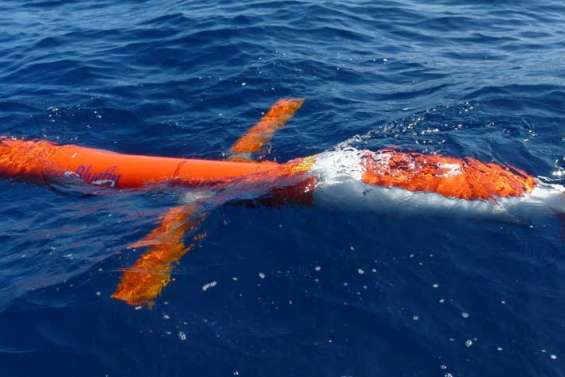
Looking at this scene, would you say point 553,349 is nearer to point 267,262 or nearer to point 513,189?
point 513,189

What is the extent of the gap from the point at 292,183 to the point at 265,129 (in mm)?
1906

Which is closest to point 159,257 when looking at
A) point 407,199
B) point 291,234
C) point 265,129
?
point 291,234

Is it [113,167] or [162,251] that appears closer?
[162,251]

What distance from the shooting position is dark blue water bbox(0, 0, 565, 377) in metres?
4.08

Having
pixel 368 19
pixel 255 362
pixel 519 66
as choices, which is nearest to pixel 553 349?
pixel 255 362

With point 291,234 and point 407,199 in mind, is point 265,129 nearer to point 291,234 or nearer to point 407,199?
point 291,234

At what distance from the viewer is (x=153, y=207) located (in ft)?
18.7

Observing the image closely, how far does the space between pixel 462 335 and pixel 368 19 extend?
9200 mm

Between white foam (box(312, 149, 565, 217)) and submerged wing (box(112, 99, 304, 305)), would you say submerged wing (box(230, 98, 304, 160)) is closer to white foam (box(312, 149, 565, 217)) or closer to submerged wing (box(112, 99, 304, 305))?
submerged wing (box(112, 99, 304, 305))

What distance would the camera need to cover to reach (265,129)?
7.31m

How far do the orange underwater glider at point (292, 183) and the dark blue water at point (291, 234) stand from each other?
17cm

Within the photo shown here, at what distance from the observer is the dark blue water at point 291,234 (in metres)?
4.08

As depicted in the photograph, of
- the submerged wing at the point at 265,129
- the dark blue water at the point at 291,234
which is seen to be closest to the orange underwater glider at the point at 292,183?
the dark blue water at the point at 291,234

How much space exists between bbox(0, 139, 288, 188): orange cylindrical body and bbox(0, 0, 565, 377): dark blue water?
0.71 ft
